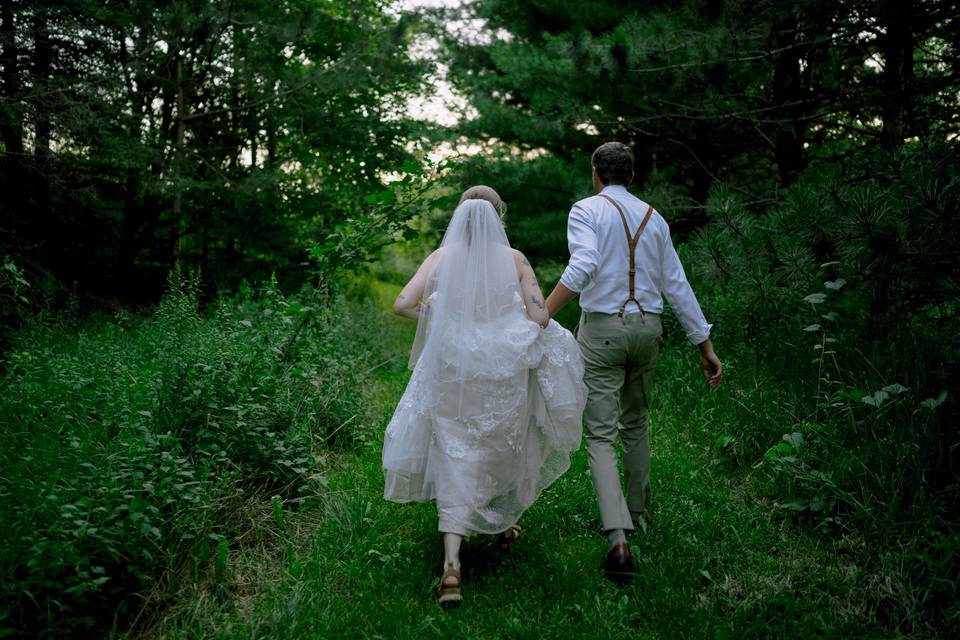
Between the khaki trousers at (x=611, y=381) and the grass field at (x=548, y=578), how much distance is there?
0.41m

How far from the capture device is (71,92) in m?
8.77

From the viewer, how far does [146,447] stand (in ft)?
12.4

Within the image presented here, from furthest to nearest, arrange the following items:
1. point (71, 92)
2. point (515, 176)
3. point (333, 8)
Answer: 1. point (333, 8)
2. point (515, 176)
3. point (71, 92)

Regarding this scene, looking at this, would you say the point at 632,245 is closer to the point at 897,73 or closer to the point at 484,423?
the point at 484,423

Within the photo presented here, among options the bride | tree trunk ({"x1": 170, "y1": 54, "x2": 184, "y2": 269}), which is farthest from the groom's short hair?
tree trunk ({"x1": 170, "y1": 54, "x2": 184, "y2": 269})

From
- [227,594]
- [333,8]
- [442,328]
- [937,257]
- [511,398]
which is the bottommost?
[227,594]

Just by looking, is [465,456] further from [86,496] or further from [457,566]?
[86,496]

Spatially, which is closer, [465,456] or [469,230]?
[465,456]

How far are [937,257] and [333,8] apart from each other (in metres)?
14.7

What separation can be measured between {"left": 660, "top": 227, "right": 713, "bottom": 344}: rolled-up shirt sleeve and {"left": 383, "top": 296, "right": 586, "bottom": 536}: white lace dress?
708 millimetres

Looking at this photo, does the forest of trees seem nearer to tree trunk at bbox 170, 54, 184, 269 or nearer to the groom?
tree trunk at bbox 170, 54, 184, 269

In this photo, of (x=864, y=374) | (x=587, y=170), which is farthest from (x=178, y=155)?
(x=864, y=374)

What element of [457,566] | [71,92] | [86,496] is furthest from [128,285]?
[457,566]

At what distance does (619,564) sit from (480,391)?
47.4 inches
